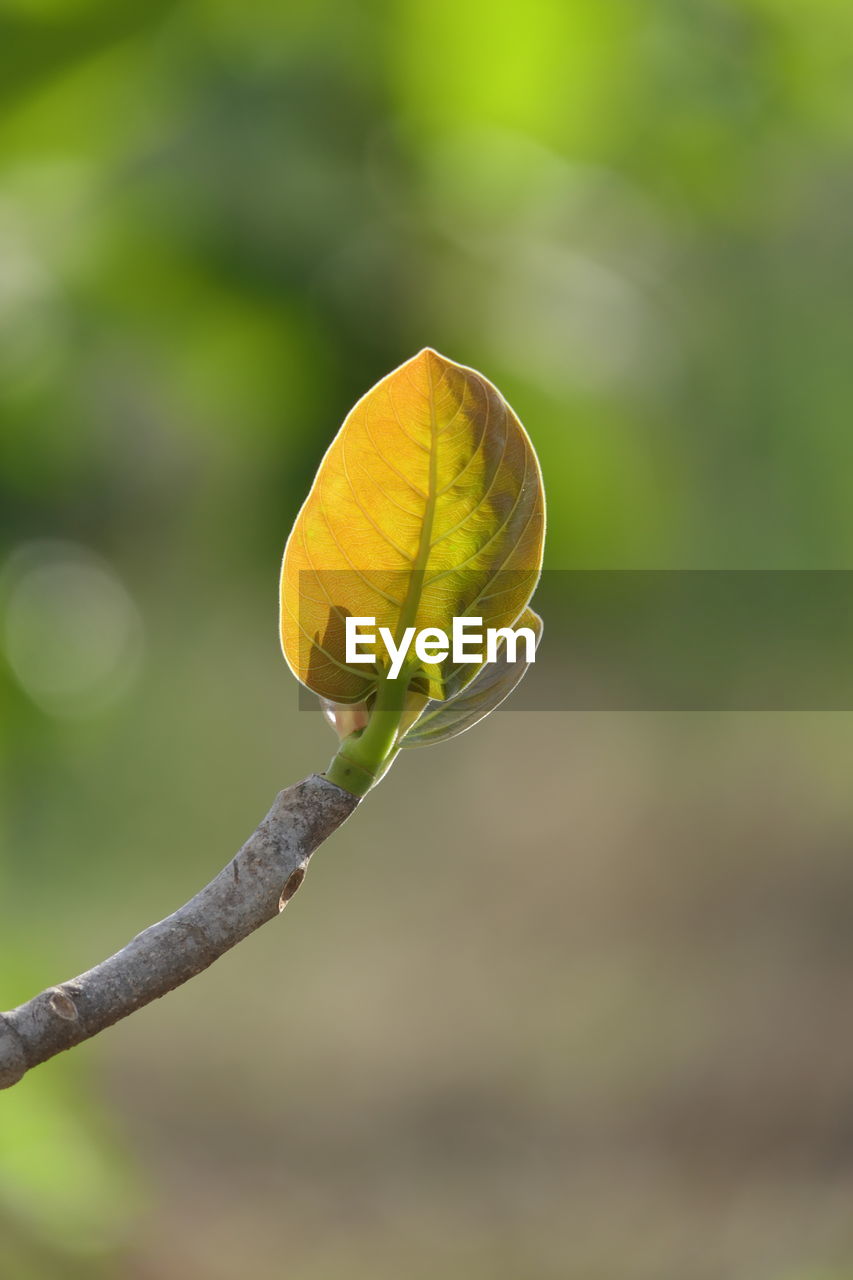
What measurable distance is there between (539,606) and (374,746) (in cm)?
138

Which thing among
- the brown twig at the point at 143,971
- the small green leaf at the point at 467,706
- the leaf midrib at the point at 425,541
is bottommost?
the brown twig at the point at 143,971

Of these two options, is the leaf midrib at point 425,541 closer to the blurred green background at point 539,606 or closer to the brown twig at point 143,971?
the brown twig at point 143,971

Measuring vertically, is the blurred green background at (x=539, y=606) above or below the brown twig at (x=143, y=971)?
above

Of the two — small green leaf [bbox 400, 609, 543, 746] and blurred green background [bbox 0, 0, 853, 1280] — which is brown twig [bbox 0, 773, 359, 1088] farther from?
blurred green background [bbox 0, 0, 853, 1280]

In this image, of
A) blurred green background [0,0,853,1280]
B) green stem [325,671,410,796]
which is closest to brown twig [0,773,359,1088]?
green stem [325,671,410,796]

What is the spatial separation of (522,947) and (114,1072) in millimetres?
581

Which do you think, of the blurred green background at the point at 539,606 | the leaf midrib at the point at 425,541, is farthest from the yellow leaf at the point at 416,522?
the blurred green background at the point at 539,606

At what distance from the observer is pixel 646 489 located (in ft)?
4.62

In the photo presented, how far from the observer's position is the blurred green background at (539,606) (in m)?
1.14

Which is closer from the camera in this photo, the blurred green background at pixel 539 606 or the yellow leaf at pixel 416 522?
the yellow leaf at pixel 416 522

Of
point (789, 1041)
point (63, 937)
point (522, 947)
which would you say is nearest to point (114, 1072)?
point (63, 937)

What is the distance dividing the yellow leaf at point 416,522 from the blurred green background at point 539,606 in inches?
35.0

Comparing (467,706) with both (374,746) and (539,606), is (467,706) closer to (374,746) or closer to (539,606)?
(374,746)

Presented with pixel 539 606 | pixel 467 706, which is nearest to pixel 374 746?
pixel 467 706
